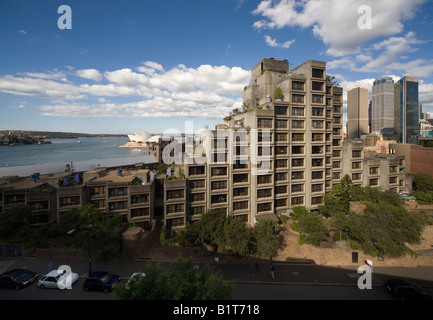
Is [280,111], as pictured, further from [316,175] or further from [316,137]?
[316,175]

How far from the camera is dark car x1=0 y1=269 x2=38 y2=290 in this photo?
2162cm

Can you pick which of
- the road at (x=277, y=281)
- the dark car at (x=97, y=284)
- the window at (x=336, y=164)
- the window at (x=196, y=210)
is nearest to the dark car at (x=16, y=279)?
the road at (x=277, y=281)

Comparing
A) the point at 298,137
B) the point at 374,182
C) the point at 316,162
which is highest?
the point at 298,137

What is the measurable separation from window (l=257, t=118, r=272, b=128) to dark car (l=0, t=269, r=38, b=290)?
37355mm

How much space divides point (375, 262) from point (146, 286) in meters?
30.5

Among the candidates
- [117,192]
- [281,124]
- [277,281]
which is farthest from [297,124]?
[117,192]

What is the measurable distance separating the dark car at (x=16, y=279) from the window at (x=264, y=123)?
37.4 meters

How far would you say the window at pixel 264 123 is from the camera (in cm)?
3762

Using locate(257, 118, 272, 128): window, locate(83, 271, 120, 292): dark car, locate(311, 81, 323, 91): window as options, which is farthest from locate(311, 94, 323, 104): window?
locate(83, 271, 120, 292): dark car

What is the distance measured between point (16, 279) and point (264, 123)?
39416 millimetres

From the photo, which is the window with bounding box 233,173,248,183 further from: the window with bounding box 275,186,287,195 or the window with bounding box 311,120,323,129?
the window with bounding box 311,120,323,129

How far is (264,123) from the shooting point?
37938 millimetres

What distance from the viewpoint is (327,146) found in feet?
145
